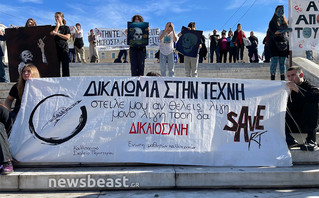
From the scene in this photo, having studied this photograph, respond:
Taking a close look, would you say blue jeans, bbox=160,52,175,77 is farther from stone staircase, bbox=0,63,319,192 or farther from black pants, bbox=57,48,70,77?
stone staircase, bbox=0,63,319,192

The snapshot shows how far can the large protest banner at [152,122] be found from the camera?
3262mm

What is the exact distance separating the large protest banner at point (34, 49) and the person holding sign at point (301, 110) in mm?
Answer: 4897

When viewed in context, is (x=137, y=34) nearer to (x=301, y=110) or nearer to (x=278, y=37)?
(x=278, y=37)

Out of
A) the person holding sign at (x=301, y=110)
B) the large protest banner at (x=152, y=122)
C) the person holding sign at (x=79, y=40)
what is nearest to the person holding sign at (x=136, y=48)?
the large protest banner at (x=152, y=122)

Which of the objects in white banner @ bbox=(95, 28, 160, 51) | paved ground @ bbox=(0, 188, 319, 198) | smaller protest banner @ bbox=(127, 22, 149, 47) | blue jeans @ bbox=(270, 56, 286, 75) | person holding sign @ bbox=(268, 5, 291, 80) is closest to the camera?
paved ground @ bbox=(0, 188, 319, 198)

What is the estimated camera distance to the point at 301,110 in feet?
11.8

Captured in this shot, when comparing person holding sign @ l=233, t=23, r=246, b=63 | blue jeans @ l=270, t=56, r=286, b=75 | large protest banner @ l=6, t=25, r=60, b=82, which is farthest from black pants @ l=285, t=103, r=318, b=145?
person holding sign @ l=233, t=23, r=246, b=63

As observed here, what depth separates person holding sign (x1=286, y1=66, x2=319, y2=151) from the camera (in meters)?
3.39

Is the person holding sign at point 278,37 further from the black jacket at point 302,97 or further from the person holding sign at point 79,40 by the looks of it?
the person holding sign at point 79,40

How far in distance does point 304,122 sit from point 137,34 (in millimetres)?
3698

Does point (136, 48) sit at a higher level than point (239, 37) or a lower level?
lower

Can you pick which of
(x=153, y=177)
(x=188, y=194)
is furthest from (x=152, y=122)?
(x=188, y=194)

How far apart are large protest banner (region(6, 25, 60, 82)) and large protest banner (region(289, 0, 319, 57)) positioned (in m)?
5.31

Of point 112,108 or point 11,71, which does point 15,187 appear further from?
point 11,71
